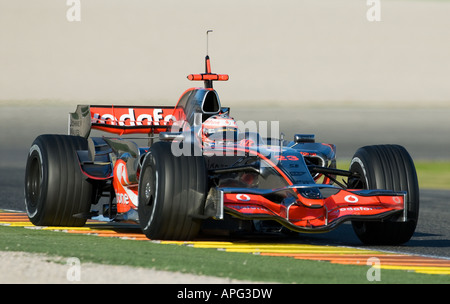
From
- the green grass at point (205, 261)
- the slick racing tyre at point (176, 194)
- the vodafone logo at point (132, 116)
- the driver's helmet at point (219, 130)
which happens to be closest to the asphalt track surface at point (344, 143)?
the driver's helmet at point (219, 130)

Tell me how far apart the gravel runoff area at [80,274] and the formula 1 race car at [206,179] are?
1923 mm

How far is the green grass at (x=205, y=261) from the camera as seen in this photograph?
8.43 m

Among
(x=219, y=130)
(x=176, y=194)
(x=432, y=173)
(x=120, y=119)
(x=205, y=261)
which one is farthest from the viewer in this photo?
(x=432, y=173)

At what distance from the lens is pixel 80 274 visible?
26.7 ft

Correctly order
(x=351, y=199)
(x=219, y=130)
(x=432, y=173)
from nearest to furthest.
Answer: (x=351, y=199) → (x=219, y=130) → (x=432, y=173)

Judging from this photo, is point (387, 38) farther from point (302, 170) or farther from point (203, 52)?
point (302, 170)

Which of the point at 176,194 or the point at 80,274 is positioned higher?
the point at 176,194

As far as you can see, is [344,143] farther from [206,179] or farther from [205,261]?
[205,261]

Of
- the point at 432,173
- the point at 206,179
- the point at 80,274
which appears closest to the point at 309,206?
the point at 206,179

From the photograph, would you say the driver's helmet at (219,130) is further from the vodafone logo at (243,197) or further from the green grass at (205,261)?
the green grass at (205,261)

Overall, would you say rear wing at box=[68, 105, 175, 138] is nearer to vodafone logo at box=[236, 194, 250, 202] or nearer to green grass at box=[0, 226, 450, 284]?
green grass at box=[0, 226, 450, 284]

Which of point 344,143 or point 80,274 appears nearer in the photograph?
point 80,274

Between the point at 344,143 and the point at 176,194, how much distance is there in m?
26.5
